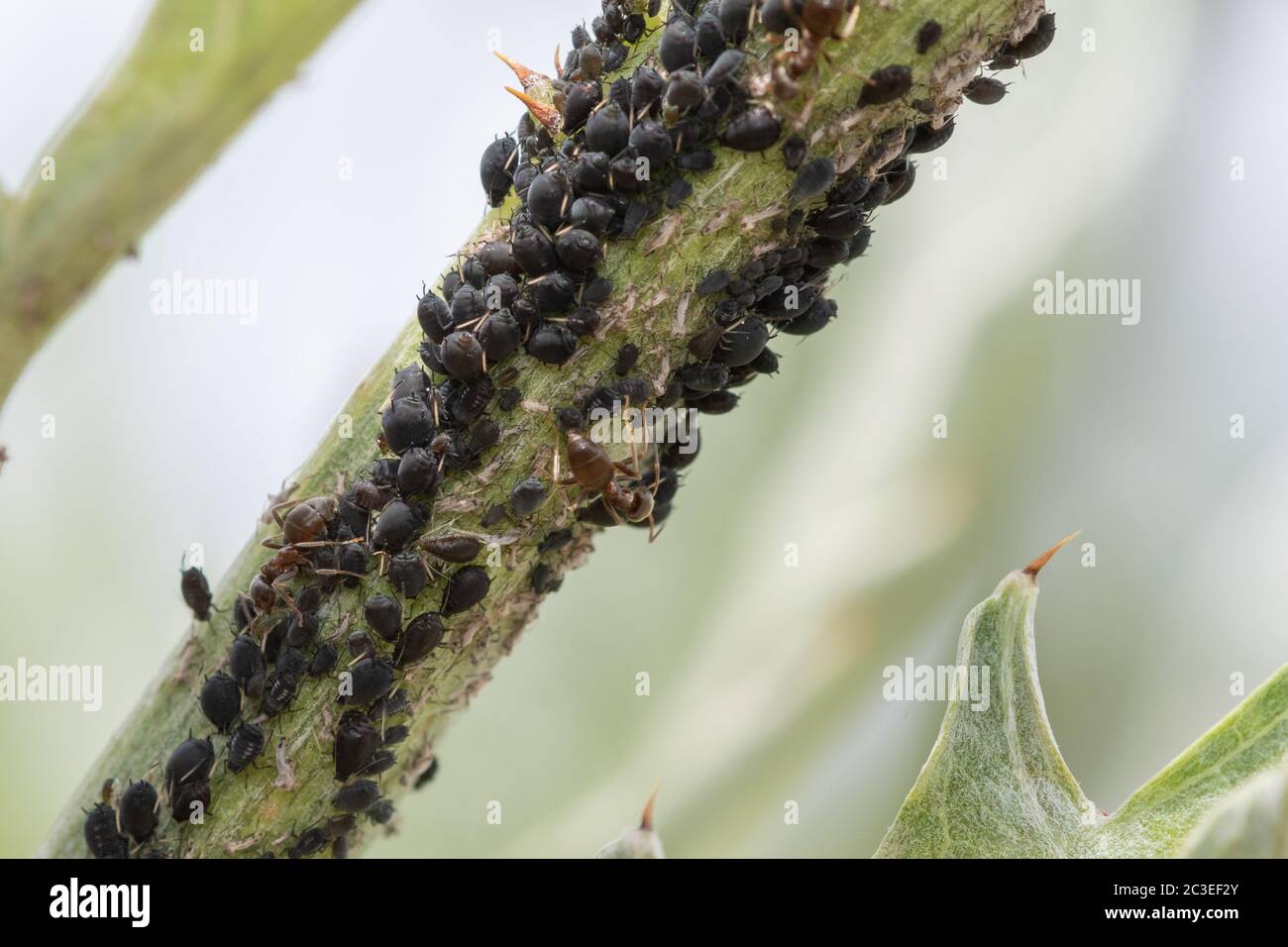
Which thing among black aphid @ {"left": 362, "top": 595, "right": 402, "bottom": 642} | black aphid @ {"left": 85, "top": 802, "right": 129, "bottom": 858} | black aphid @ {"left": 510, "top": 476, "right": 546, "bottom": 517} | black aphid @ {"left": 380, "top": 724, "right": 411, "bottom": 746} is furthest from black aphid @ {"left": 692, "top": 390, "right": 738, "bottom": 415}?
black aphid @ {"left": 85, "top": 802, "right": 129, "bottom": 858}

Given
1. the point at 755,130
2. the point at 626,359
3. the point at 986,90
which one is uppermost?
the point at 986,90

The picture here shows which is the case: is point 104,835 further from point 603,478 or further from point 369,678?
point 603,478

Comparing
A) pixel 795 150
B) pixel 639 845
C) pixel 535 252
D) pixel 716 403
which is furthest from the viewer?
pixel 716 403

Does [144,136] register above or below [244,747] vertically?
above

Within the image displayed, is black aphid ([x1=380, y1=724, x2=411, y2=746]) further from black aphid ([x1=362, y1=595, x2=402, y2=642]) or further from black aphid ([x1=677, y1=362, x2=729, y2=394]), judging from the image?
black aphid ([x1=677, y1=362, x2=729, y2=394])

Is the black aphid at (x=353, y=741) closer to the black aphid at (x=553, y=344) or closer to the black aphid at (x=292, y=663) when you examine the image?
the black aphid at (x=292, y=663)

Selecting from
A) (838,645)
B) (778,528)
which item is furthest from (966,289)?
(838,645)

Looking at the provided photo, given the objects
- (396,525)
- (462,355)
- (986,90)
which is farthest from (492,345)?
(986,90)
